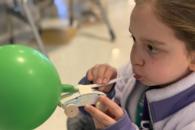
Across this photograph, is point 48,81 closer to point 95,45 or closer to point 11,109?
point 11,109

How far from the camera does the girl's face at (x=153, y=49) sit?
691 mm

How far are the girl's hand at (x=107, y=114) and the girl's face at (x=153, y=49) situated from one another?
0.29 ft

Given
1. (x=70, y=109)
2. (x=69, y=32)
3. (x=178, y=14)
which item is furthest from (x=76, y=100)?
(x=69, y=32)

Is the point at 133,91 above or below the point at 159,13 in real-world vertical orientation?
below

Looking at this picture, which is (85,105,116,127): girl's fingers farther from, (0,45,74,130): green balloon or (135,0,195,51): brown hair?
(135,0,195,51): brown hair

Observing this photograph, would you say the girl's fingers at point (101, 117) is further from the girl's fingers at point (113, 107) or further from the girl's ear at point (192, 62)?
the girl's ear at point (192, 62)

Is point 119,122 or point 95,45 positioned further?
point 95,45

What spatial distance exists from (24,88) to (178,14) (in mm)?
296

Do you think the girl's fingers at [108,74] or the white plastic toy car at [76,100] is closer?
the white plastic toy car at [76,100]

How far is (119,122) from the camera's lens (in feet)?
2.22

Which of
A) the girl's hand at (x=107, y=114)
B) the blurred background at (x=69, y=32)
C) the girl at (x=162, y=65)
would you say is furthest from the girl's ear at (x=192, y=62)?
the blurred background at (x=69, y=32)

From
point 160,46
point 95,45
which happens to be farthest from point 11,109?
point 95,45

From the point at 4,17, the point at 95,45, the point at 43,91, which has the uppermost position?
the point at 43,91

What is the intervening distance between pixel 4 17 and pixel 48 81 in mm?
1484
